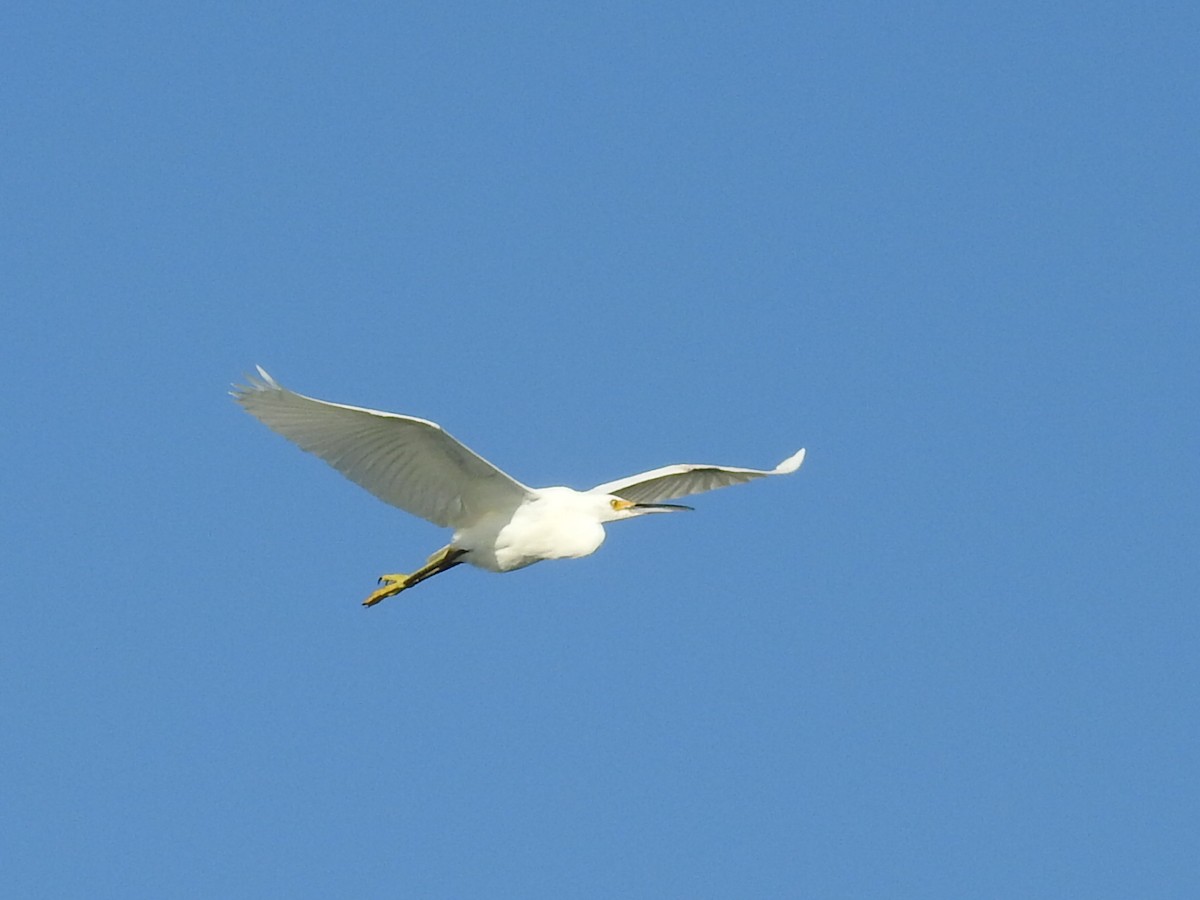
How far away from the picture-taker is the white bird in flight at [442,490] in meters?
13.3

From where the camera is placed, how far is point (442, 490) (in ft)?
47.2

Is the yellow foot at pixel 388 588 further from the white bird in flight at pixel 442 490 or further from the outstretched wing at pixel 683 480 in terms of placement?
the outstretched wing at pixel 683 480

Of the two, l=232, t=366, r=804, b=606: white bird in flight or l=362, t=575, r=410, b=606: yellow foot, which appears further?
l=362, t=575, r=410, b=606: yellow foot

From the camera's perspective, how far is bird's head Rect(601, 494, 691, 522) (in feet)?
49.3

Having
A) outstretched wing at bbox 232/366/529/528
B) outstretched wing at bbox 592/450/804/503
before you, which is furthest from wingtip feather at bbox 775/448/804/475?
outstretched wing at bbox 232/366/529/528

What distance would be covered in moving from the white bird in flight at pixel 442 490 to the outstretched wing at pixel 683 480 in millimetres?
652

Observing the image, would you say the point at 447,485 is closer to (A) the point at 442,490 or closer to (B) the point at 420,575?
(A) the point at 442,490

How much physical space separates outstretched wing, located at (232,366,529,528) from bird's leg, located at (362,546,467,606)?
0.40m

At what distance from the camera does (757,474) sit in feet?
56.6

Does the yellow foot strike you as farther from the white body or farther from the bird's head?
the bird's head

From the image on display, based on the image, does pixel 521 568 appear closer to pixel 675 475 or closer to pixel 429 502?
pixel 429 502

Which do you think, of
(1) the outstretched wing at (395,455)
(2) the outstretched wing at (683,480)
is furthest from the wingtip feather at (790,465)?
(1) the outstretched wing at (395,455)

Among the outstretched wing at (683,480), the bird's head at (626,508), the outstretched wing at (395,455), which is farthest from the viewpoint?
the outstretched wing at (683,480)

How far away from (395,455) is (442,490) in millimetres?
664
